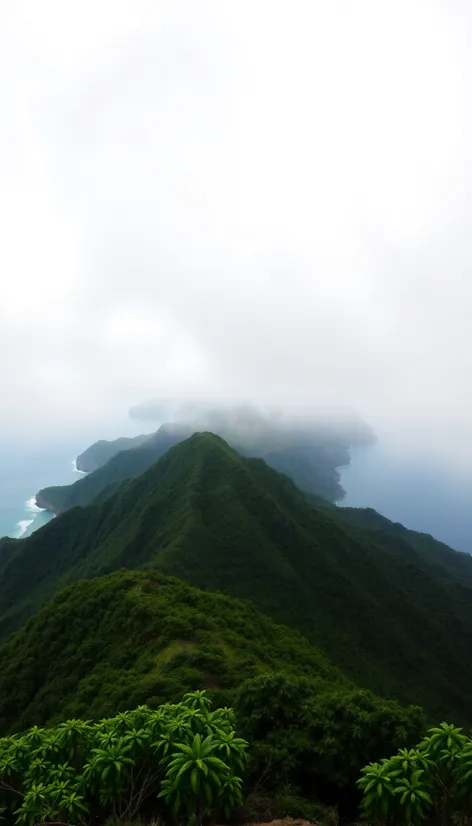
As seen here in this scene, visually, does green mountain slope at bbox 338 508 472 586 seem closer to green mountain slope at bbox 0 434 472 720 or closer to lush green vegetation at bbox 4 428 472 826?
green mountain slope at bbox 0 434 472 720

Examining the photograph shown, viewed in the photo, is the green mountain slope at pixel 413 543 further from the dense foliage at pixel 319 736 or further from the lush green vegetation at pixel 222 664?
the dense foliage at pixel 319 736

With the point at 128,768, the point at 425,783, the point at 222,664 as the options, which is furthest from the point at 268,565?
the point at 425,783

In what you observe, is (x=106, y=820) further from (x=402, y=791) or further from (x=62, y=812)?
(x=402, y=791)

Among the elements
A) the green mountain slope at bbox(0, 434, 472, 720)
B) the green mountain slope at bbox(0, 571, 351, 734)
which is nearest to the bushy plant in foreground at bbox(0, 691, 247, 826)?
the green mountain slope at bbox(0, 571, 351, 734)

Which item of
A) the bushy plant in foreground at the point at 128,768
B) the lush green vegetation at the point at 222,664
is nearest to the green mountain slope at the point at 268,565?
the lush green vegetation at the point at 222,664

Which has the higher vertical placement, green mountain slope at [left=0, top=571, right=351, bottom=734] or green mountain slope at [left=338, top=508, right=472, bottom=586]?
green mountain slope at [left=338, top=508, right=472, bottom=586]

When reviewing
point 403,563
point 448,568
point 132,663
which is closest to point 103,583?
point 132,663
